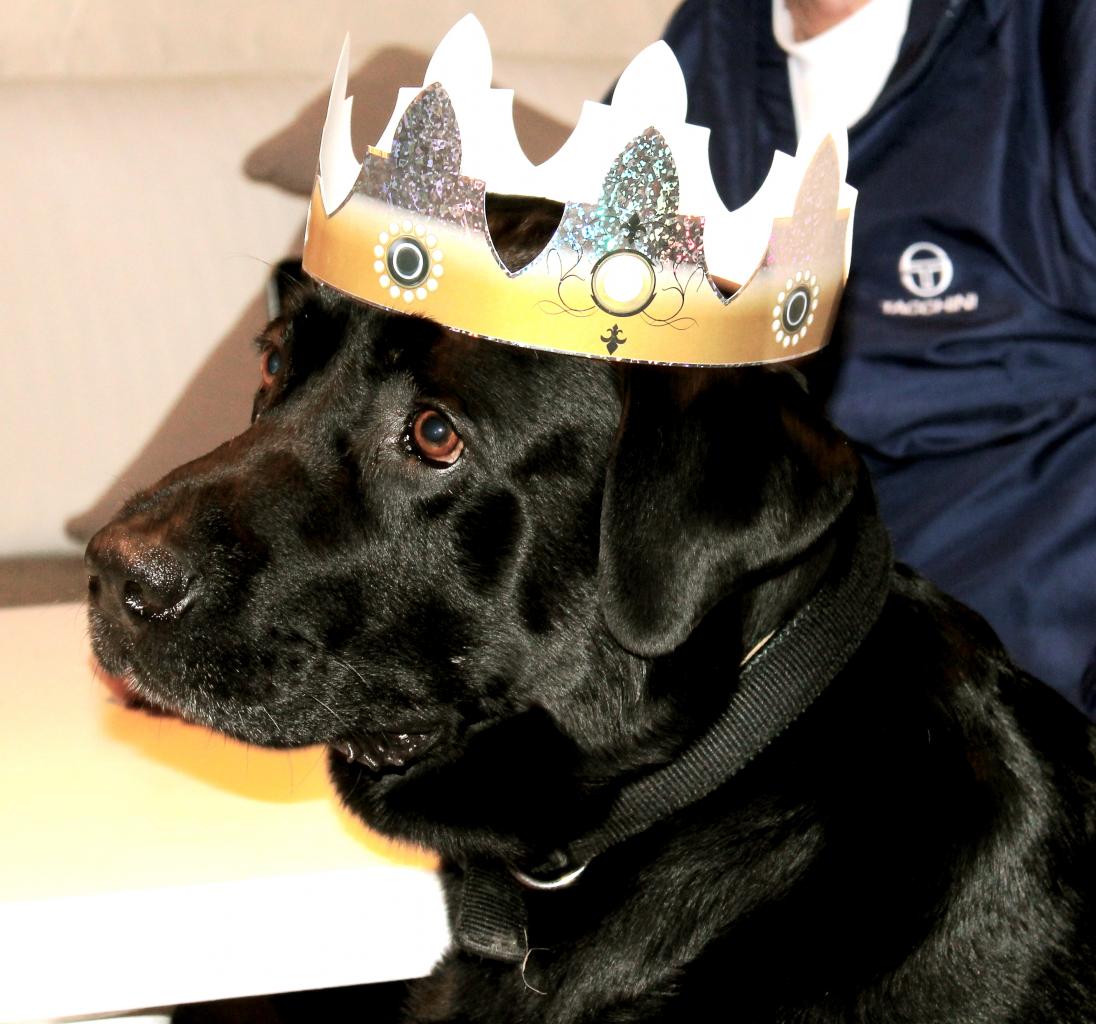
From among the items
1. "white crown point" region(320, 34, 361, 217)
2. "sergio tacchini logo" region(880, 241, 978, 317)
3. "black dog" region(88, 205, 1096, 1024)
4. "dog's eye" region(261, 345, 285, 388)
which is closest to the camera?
"black dog" region(88, 205, 1096, 1024)

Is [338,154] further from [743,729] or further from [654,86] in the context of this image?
[743,729]

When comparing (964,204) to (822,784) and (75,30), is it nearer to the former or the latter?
(822,784)

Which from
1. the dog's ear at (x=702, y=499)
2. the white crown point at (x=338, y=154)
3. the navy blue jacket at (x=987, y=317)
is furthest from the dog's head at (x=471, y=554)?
the navy blue jacket at (x=987, y=317)

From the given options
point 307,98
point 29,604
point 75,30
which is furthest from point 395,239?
point 75,30

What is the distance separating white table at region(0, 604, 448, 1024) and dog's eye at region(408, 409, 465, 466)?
438 millimetres

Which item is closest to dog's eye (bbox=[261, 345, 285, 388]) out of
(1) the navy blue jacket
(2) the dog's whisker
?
(2) the dog's whisker

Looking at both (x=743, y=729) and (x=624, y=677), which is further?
(x=624, y=677)

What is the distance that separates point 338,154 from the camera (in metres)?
1.30

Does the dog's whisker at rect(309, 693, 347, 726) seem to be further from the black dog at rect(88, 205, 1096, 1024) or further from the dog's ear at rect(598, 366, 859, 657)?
the dog's ear at rect(598, 366, 859, 657)

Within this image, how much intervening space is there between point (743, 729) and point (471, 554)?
317 millimetres

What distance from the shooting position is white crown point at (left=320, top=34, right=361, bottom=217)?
1.29 metres

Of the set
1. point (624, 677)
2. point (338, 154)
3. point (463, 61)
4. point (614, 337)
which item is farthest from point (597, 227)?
point (624, 677)

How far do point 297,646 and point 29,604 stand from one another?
3.65 ft

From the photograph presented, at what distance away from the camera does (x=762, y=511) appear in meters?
1.15
